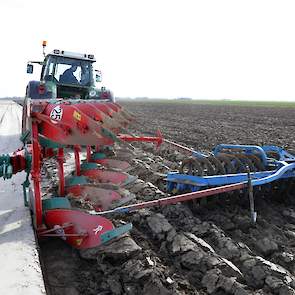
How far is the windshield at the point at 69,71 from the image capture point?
9.79m

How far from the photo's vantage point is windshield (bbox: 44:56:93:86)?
385 inches

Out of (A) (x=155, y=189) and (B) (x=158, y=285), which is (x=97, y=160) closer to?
(A) (x=155, y=189)

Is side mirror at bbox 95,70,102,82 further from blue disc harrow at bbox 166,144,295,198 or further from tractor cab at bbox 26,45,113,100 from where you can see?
blue disc harrow at bbox 166,144,295,198

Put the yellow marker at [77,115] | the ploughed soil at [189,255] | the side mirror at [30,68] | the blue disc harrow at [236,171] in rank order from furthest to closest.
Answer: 1. the side mirror at [30,68]
2. the blue disc harrow at [236,171]
3. the yellow marker at [77,115]
4. the ploughed soil at [189,255]

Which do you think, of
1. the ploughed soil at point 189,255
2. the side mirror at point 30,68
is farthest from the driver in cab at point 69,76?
the ploughed soil at point 189,255

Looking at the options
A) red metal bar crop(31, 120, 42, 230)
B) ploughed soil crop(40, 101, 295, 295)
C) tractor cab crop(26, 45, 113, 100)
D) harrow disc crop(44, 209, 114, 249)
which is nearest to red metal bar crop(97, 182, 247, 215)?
harrow disc crop(44, 209, 114, 249)

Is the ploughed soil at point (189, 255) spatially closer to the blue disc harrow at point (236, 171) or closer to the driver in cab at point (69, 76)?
the blue disc harrow at point (236, 171)

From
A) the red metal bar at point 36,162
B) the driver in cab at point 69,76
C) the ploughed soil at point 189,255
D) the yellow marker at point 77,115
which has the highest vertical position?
the driver in cab at point 69,76

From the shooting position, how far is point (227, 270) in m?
3.37

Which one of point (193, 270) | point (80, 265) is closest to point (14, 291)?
point (80, 265)

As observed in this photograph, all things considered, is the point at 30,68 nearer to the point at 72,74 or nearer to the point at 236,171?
the point at 72,74

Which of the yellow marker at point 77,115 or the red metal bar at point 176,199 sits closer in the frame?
the yellow marker at point 77,115

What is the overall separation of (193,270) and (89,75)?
712cm

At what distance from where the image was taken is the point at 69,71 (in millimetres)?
9891
